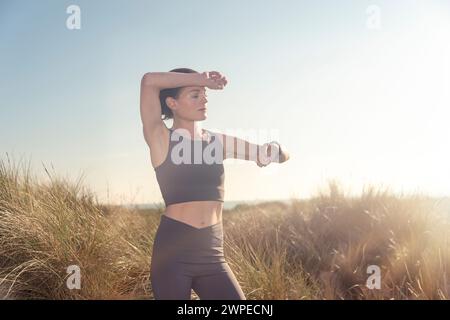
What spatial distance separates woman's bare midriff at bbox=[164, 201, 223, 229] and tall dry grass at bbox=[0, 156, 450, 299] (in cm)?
140

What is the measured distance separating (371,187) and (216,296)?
460cm

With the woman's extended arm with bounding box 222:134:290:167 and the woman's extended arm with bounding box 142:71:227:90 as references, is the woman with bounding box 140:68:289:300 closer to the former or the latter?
the woman's extended arm with bounding box 142:71:227:90

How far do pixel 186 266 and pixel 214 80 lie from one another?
122 cm

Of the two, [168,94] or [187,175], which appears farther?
[168,94]

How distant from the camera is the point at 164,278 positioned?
3002 mm

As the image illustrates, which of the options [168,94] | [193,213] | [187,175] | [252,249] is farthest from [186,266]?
[252,249]

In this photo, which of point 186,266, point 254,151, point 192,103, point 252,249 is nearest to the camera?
point 186,266

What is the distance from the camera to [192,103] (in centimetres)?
332

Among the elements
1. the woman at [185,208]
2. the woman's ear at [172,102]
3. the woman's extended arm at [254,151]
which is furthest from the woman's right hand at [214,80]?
the woman's extended arm at [254,151]

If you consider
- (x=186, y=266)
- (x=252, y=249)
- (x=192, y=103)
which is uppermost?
(x=192, y=103)

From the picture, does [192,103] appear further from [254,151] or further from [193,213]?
[193,213]

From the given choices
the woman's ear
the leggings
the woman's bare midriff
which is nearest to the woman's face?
the woman's ear
